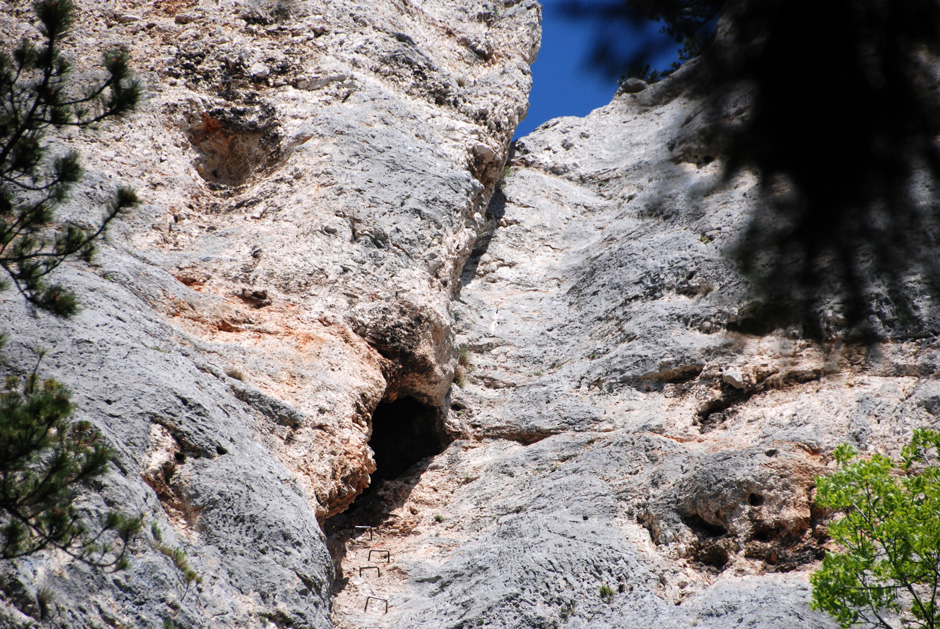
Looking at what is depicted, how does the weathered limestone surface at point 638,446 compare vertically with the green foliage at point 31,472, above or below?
above

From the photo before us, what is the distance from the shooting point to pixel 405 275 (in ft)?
34.7

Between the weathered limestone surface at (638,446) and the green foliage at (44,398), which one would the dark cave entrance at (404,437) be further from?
the green foliage at (44,398)

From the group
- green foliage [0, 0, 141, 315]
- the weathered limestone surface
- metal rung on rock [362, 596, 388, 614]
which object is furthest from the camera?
metal rung on rock [362, 596, 388, 614]

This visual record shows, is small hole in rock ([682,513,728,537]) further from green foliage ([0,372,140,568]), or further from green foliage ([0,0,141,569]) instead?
green foliage ([0,372,140,568])

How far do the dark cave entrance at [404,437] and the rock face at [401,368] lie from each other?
0.14 feet

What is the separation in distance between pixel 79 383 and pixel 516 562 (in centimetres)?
449

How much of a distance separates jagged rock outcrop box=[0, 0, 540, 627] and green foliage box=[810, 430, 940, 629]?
4356 millimetres

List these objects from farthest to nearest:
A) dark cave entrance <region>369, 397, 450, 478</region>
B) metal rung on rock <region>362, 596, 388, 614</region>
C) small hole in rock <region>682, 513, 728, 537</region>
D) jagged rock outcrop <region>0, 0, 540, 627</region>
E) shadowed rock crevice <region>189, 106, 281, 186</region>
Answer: shadowed rock crevice <region>189, 106, 281, 186</region> < dark cave entrance <region>369, 397, 450, 478</region> < metal rung on rock <region>362, 596, 388, 614</region> < small hole in rock <region>682, 513, 728, 537</region> < jagged rock outcrop <region>0, 0, 540, 627</region>

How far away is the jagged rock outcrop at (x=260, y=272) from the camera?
6543 mm

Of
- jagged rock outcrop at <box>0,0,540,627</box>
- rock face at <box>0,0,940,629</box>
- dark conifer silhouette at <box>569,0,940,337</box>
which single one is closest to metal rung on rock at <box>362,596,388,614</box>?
rock face at <box>0,0,940,629</box>

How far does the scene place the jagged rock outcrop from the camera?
6543mm

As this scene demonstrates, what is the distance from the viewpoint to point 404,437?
37.1ft

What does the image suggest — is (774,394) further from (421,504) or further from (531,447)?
(421,504)

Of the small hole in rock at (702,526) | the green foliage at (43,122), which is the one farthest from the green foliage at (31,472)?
the small hole in rock at (702,526)
